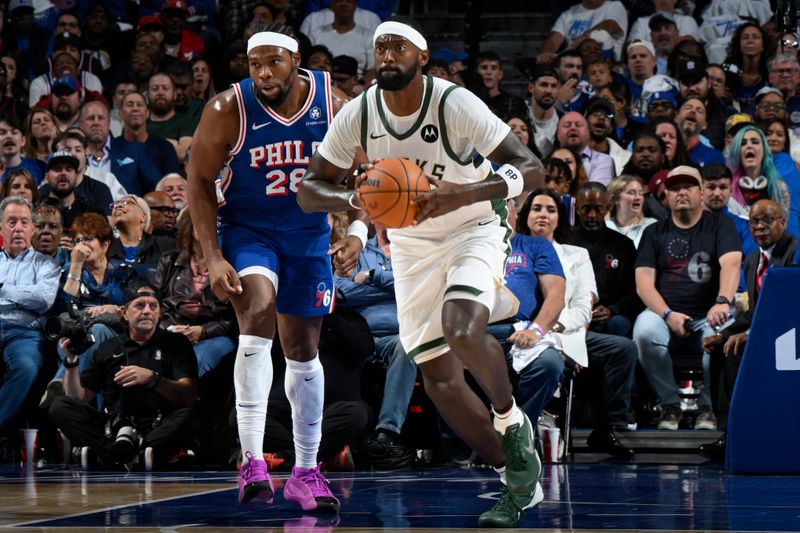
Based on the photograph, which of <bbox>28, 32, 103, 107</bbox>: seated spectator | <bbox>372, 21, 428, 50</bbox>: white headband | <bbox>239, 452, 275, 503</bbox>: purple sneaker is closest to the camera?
<bbox>372, 21, 428, 50</bbox>: white headband

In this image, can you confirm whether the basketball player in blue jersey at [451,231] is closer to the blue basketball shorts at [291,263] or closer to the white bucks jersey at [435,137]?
the white bucks jersey at [435,137]

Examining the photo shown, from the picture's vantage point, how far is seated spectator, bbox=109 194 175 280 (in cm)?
948

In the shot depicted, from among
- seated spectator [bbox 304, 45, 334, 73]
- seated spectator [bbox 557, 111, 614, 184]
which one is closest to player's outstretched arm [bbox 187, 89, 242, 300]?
seated spectator [bbox 557, 111, 614, 184]

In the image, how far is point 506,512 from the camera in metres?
4.68

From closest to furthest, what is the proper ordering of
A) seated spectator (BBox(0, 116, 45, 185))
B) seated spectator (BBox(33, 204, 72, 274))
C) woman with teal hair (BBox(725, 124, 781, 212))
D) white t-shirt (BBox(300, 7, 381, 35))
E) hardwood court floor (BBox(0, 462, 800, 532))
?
hardwood court floor (BBox(0, 462, 800, 532)) → seated spectator (BBox(33, 204, 72, 274)) → woman with teal hair (BBox(725, 124, 781, 212)) → seated spectator (BBox(0, 116, 45, 185)) → white t-shirt (BBox(300, 7, 381, 35))

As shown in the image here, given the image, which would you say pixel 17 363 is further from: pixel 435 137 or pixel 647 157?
pixel 647 157

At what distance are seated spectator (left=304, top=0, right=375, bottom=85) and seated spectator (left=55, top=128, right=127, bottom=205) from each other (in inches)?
135

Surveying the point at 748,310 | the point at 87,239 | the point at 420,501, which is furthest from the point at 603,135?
the point at 420,501

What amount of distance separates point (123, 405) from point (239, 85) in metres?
3.38

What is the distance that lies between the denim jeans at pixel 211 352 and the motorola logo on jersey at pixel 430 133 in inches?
151

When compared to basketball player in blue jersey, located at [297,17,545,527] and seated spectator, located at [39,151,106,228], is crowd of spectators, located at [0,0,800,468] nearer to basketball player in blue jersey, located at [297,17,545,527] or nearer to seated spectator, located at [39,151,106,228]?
seated spectator, located at [39,151,106,228]

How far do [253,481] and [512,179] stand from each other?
179cm

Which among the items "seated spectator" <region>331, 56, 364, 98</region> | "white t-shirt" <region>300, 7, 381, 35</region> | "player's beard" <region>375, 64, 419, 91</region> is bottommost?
"player's beard" <region>375, 64, 419, 91</region>

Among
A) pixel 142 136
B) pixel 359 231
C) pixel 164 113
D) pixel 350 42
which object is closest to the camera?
pixel 359 231
